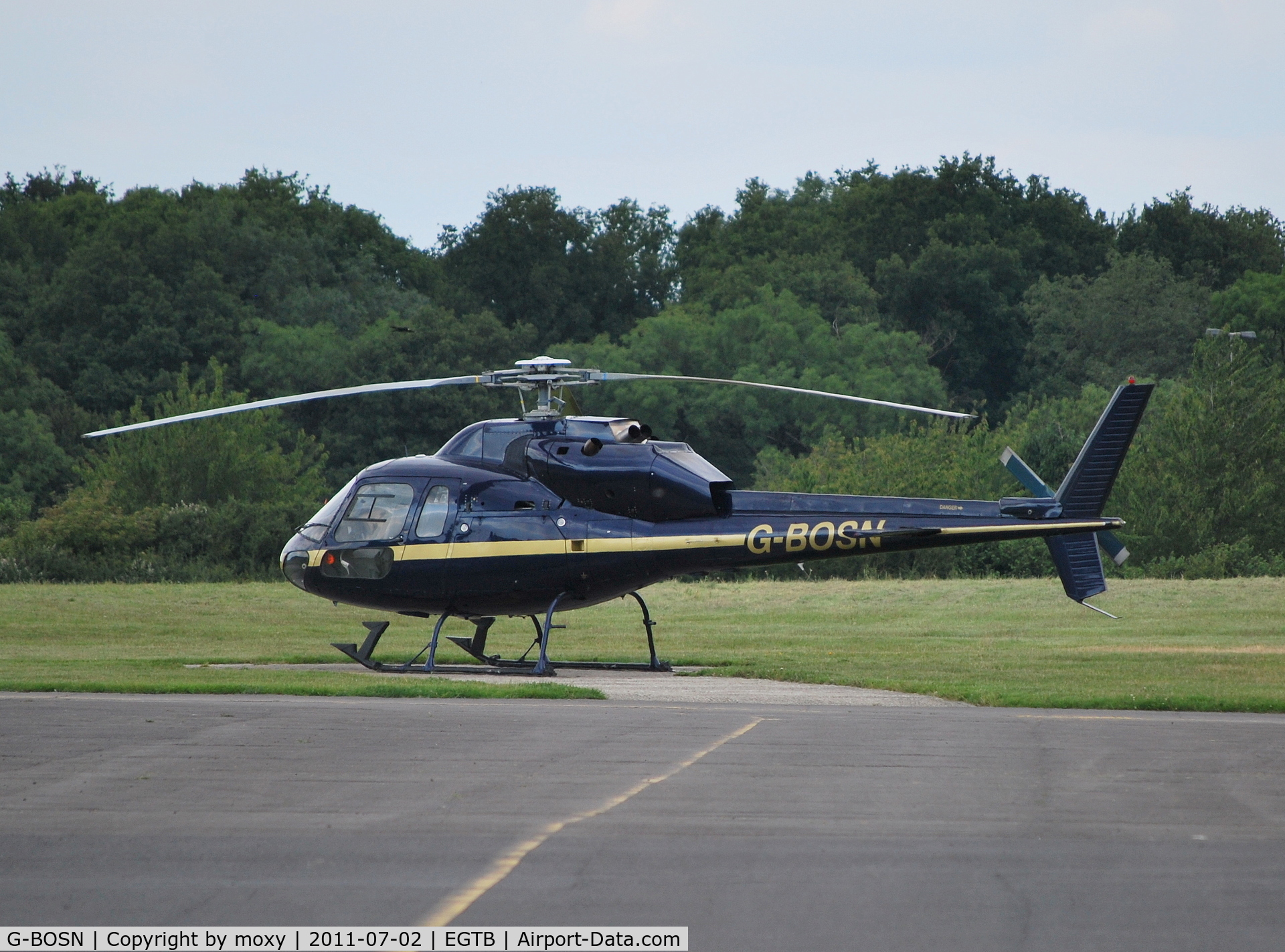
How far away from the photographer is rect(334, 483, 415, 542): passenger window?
19062 mm

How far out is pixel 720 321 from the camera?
77750mm

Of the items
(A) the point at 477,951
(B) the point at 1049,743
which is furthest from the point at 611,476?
(A) the point at 477,951

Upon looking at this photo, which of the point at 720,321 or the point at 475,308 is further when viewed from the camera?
the point at 475,308

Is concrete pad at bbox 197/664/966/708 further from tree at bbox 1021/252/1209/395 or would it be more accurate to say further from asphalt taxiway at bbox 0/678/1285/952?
tree at bbox 1021/252/1209/395

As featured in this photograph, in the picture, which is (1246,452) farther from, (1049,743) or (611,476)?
(1049,743)

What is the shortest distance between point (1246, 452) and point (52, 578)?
3322 cm

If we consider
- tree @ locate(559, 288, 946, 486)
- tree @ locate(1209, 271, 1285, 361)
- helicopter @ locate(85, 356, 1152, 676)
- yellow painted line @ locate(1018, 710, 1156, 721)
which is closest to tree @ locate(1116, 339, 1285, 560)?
tree @ locate(1209, 271, 1285, 361)

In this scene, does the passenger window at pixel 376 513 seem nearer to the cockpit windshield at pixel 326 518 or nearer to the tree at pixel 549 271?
the cockpit windshield at pixel 326 518

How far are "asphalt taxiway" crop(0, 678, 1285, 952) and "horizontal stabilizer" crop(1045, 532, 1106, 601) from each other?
450 centimetres

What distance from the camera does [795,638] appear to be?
25.9 metres

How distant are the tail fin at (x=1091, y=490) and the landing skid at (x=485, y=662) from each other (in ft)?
Answer: 16.4

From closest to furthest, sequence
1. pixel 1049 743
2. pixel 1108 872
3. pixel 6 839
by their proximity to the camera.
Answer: pixel 1108 872 < pixel 6 839 < pixel 1049 743

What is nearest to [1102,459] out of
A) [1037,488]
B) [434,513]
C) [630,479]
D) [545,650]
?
[1037,488]

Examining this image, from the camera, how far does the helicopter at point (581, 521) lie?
17.6 meters
